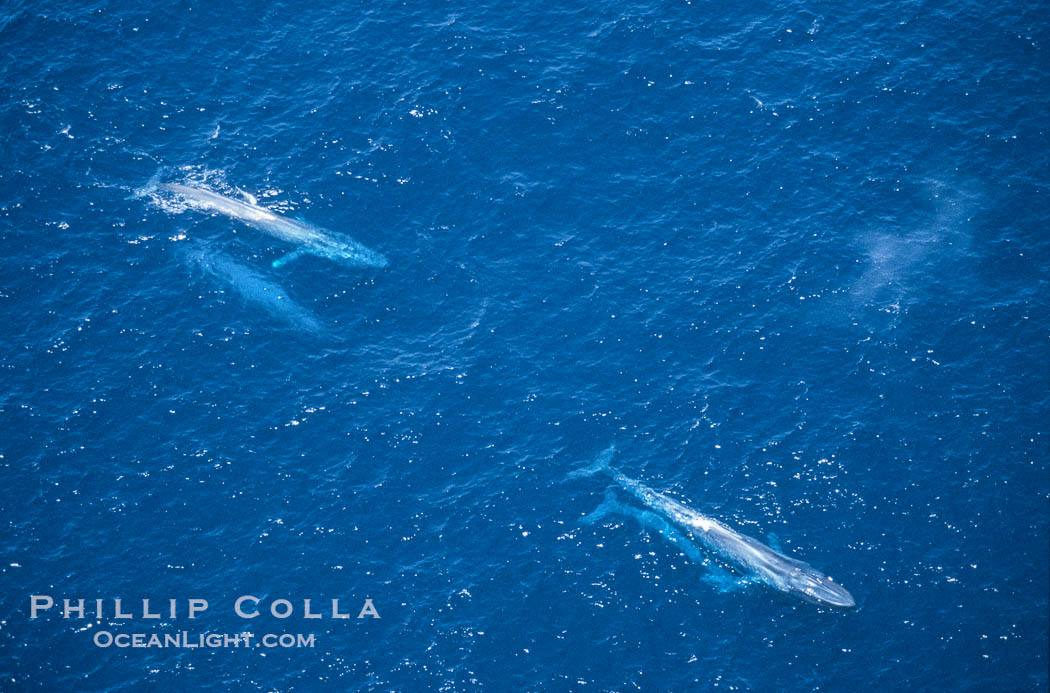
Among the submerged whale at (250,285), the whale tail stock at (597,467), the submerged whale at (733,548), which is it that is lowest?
the submerged whale at (733,548)

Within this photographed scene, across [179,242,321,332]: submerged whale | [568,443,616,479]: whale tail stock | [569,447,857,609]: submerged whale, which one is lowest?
[569,447,857,609]: submerged whale

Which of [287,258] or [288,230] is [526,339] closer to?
[287,258]

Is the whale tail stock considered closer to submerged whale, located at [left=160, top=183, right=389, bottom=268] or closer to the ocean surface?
the ocean surface

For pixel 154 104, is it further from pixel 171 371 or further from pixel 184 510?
pixel 184 510

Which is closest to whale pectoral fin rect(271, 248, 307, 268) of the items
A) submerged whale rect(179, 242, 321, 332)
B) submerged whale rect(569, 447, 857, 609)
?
submerged whale rect(179, 242, 321, 332)

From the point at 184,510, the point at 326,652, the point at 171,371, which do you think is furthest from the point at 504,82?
the point at 326,652

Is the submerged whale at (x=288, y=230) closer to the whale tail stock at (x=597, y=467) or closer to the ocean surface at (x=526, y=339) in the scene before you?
the ocean surface at (x=526, y=339)

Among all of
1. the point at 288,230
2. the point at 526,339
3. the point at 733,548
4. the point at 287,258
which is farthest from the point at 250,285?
the point at 733,548

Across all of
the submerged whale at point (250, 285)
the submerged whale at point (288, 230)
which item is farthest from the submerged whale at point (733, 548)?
the submerged whale at point (288, 230)
